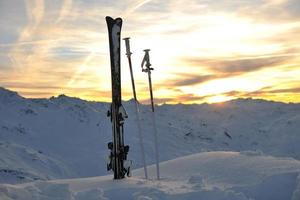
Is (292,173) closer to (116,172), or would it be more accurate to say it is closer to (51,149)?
(116,172)

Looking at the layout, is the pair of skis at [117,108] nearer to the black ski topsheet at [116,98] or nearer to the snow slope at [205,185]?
the black ski topsheet at [116,98]

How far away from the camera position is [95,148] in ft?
627

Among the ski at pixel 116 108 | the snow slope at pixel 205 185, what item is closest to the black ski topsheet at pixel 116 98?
the ski at pixel 116 108

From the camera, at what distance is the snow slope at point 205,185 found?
12.1 m

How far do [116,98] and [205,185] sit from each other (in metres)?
3.89

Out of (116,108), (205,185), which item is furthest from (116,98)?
(205,185)

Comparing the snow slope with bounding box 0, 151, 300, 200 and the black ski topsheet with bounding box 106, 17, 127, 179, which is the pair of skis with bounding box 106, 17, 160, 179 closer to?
the black ski topsheet with bounding box 106, 17, 127, 179

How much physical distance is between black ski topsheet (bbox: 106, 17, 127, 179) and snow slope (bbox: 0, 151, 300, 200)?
1.12 metres

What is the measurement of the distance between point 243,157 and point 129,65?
4.27m

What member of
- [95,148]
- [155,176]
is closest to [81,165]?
[95,148]

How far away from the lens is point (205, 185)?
520 inches

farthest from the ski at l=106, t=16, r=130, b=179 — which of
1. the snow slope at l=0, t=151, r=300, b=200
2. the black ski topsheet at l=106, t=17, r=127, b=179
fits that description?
the snow slope at l=0, t=151, r=300, b=200

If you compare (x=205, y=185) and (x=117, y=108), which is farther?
(x=117, y=108)

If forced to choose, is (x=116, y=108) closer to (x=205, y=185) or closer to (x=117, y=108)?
(x=117, y=108)
